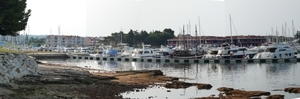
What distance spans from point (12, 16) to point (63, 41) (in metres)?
56.8

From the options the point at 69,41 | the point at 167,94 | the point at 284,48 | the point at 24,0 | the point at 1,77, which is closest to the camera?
the point at 1,77

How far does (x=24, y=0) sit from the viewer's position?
38.3 ft

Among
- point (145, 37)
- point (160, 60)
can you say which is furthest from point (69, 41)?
point (160, 60)

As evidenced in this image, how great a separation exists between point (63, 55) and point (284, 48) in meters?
21.8

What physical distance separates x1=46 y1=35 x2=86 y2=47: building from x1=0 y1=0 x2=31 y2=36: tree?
163ft

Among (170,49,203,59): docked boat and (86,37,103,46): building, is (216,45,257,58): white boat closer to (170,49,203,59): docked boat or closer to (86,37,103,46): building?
(170,49,203,59): docked boat

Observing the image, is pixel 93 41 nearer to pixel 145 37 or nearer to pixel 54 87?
pixel 145 37

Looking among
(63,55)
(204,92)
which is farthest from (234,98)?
(63,55)

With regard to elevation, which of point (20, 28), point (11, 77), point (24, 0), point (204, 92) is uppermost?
point (24, 0)

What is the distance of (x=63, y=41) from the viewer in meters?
66.3

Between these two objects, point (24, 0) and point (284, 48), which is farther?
point (284, 48)

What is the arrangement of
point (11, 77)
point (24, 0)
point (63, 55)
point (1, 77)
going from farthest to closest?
point (63, 55) → point (24, 0) → point (11, 77) → point (1, 77)

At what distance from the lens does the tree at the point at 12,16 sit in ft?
34.8

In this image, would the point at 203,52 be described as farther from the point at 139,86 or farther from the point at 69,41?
the point at 69,41
